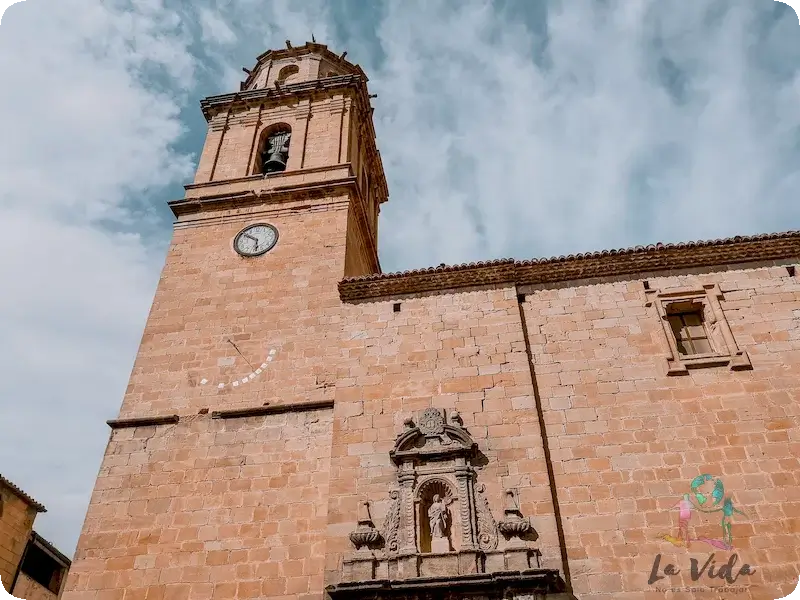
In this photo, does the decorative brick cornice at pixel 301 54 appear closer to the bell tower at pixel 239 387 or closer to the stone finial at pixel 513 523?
the bell tower at pixel 239 387

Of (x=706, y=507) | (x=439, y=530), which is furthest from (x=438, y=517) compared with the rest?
(x=706, y=507)

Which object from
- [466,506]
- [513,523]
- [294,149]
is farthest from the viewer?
[294,149]

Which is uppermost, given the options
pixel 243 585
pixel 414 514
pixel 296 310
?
pixel 296 310

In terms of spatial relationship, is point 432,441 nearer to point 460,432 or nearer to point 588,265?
point 460,432

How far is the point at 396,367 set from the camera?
28.9 ft

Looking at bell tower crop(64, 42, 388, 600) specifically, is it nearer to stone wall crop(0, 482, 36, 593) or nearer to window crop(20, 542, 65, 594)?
stone wall crop(0, 482, 36, 593)

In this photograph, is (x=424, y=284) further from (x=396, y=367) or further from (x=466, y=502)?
(x=466, y=502)

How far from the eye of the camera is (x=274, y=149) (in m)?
13.8

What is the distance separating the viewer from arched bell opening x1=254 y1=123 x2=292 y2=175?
13422 millimetres

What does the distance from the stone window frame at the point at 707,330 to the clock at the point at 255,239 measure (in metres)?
6.35

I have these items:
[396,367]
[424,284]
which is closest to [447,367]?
[396,367]

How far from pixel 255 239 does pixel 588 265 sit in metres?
5.75

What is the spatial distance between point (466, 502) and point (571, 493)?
125cm

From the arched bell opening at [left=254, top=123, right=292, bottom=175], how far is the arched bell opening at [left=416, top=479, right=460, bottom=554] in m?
7.78
